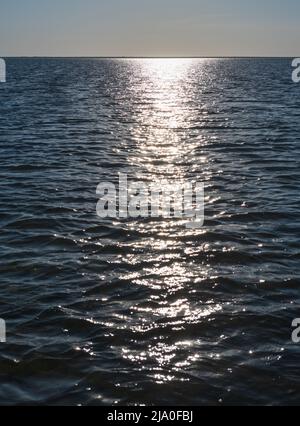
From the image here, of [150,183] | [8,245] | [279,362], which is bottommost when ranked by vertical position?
[279,362]

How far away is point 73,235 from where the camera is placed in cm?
1410

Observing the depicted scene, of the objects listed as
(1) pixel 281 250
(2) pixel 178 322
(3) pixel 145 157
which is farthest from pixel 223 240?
(3) pixel 145 157

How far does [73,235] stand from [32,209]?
2728mm

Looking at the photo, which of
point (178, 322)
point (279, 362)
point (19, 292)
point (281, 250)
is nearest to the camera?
point (279, 362)

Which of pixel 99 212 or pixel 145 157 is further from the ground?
pixel 145 157

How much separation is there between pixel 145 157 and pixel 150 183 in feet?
16.9

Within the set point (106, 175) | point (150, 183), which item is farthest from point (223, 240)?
point (106, 175)

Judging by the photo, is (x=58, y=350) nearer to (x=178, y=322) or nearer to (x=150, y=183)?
(x=178, y=322)

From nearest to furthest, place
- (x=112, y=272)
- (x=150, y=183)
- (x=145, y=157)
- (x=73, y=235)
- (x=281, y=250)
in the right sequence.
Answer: (x=112, y=272)
(x=281, y=250)
(x=73, y=235)
(x=150, y=183)
(x=145, y=157)

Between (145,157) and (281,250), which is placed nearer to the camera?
(281,250)

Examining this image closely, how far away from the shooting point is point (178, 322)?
981 centimetres

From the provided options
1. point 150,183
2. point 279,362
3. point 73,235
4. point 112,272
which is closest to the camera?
point 279,362

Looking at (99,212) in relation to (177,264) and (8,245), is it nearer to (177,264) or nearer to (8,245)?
(8,245)

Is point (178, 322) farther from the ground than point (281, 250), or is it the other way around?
point (281, 250)
